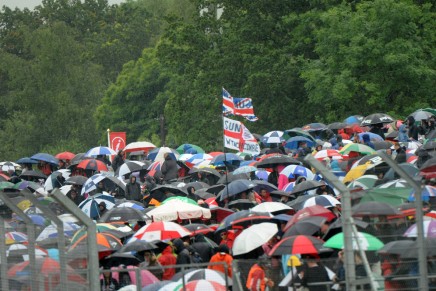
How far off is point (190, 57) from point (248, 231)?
42949 mm

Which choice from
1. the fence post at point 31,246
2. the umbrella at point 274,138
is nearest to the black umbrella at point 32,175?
the umbrella at point 274,138

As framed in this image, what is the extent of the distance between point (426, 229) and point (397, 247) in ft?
2.47

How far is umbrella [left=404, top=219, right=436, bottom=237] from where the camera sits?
37.5 feet

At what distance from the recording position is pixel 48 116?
9388 centimetres

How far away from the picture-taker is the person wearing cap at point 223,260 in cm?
1490

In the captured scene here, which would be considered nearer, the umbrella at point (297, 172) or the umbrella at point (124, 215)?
the umbrella at point (124, 215)

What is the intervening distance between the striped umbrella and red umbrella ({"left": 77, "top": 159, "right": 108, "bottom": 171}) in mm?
8081

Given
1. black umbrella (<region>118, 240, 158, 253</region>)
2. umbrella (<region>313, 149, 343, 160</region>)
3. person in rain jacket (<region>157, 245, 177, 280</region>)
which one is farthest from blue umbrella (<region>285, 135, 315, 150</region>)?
black umbrella (<region>118, 240, 158, 253</region>)

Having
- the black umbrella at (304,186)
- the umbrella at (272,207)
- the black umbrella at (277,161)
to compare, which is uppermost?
the black umbrella at (277,161)

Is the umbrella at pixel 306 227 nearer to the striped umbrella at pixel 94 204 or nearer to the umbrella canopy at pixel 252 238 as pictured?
the umbrella canopy at pixel 252 238

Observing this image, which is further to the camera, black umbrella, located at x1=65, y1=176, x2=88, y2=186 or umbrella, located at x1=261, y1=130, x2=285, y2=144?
umbrella, located at x1=261, y1=130, x2=285, y2=144

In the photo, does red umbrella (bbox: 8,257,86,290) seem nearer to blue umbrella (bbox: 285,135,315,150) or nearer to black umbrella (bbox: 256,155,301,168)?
black umbrella (bbox: 256,155,301,168)

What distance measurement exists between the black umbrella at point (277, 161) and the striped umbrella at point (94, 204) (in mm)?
3827

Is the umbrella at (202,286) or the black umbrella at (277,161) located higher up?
the black umbrella at (277,161)
